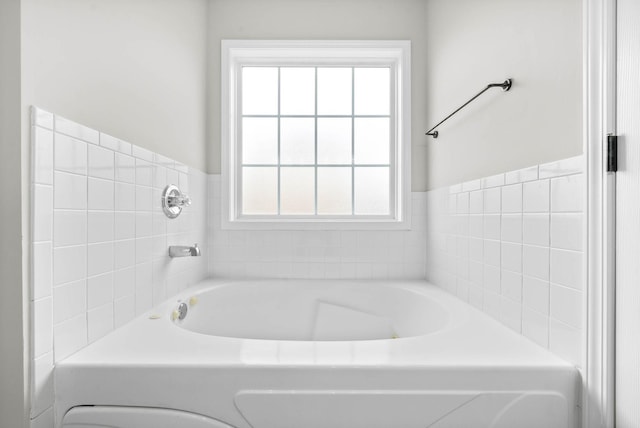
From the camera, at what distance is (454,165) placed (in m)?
1.62

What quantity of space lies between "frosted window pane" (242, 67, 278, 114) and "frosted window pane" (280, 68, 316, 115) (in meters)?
0.05

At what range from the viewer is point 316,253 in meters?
1.99

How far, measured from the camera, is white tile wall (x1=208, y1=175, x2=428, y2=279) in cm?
199

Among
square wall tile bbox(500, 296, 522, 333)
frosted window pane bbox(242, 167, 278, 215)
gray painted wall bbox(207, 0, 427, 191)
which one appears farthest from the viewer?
frosted window pane bbox(242, 167, 278, 215)

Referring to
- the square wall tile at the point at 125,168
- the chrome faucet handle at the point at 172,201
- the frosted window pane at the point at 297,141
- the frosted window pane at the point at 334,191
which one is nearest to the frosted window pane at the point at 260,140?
Answer: the frosted window pane at the point at 297,141

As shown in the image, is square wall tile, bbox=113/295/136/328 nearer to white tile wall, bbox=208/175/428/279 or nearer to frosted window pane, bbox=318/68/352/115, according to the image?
white tile wall, bbox=208/175/428/279

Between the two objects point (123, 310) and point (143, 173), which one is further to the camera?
point (143, 173)

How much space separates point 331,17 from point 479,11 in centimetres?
90

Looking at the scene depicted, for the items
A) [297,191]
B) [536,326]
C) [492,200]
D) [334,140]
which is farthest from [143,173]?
[536,326]

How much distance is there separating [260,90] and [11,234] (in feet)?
5.42

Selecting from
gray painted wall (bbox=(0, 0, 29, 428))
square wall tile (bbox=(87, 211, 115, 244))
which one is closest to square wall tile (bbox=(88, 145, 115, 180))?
square wall tile (bbox=(87, 211, 115, 244))

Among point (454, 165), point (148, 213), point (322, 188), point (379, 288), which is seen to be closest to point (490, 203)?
point (454, 165)

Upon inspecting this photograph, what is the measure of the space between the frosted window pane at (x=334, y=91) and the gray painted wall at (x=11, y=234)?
1.59 m

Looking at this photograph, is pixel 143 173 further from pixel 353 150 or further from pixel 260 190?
pixel 353 150
